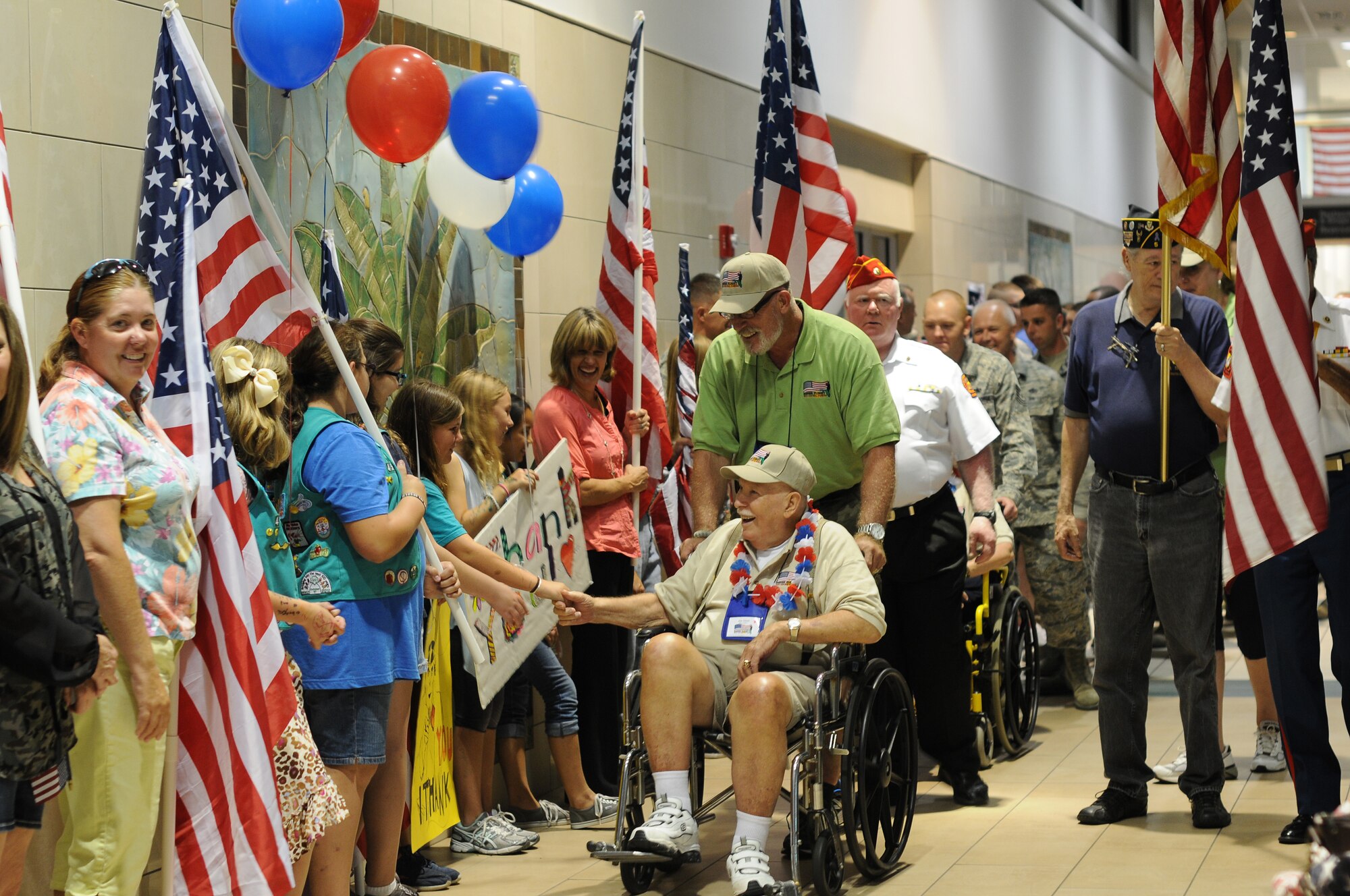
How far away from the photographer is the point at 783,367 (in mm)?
5242

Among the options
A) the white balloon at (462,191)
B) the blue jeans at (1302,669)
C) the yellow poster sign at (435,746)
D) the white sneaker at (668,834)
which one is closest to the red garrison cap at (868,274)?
the white balloon at (462,191)

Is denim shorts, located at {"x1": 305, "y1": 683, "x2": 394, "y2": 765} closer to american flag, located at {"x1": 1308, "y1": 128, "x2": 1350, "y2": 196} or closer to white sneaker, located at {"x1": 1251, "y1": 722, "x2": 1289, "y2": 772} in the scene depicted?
white sneaker, located at {"x1": 1251, "y1": 722, "x2": 1289, "y2": 772}

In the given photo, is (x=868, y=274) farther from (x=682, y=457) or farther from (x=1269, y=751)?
(x=1269, y=751)

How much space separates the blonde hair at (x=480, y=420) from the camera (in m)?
5.45

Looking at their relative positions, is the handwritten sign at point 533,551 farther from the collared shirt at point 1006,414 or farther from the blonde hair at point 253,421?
the collared shirt at point 1006,414

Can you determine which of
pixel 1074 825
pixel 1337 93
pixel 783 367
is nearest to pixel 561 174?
→ pixel 783 367

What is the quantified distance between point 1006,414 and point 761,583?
2.62 meters

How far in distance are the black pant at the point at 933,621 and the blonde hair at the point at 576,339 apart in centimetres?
129

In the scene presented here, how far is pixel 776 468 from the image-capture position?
472cm

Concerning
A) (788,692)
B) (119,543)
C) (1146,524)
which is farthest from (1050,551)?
(119,543)

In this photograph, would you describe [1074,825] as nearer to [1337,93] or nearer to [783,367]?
[783,367]

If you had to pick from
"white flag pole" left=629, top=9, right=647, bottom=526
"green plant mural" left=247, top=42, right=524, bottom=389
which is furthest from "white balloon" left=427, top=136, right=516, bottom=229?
"white flag pole" left=629, top=9, right=647, bottom=526

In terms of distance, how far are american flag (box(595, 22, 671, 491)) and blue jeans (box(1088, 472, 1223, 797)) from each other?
1.79m

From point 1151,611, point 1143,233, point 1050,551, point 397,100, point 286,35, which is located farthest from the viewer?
point 1050,551
